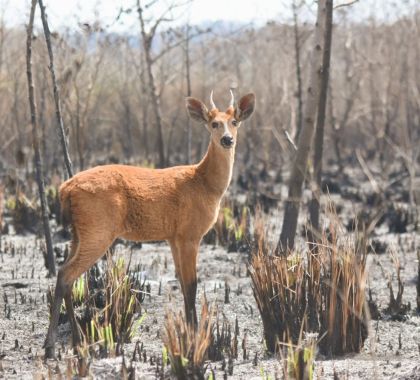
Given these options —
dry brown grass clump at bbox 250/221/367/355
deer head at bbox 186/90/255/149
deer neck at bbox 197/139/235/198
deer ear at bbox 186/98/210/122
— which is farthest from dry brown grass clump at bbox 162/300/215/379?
deer ear at bbox 186/98/210/122

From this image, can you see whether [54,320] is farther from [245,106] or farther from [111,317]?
[245,106]

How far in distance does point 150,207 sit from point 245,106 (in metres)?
1.29

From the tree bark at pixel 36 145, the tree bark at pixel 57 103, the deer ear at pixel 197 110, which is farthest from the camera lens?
the tree bark at pixel 36 145

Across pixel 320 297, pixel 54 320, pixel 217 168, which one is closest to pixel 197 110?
pixel 217 168

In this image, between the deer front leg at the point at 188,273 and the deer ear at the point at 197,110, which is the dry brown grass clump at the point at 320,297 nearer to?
the deer front leg at the point at 188,273

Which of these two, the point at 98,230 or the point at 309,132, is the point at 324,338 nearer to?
the point at 98,230

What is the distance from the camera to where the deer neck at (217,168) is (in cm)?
577

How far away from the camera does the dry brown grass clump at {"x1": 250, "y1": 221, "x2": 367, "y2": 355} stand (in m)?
4.78

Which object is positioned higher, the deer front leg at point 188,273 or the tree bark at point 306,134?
the tree bark at point 306,134

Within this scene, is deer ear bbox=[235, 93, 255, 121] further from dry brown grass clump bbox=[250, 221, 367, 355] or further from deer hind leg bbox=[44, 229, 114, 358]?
deer hind leg bbox=[44, 229, 114, 358]

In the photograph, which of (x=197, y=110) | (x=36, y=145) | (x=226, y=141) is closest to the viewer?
(x=226, y=141)

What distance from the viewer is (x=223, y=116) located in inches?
232

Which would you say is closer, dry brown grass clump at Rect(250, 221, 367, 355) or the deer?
dry brown grass clump at Rect(250, 221, 367, 355)

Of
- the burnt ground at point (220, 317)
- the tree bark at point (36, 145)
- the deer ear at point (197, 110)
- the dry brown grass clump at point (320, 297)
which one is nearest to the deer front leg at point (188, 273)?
the burnt ground at point (220, 317)
